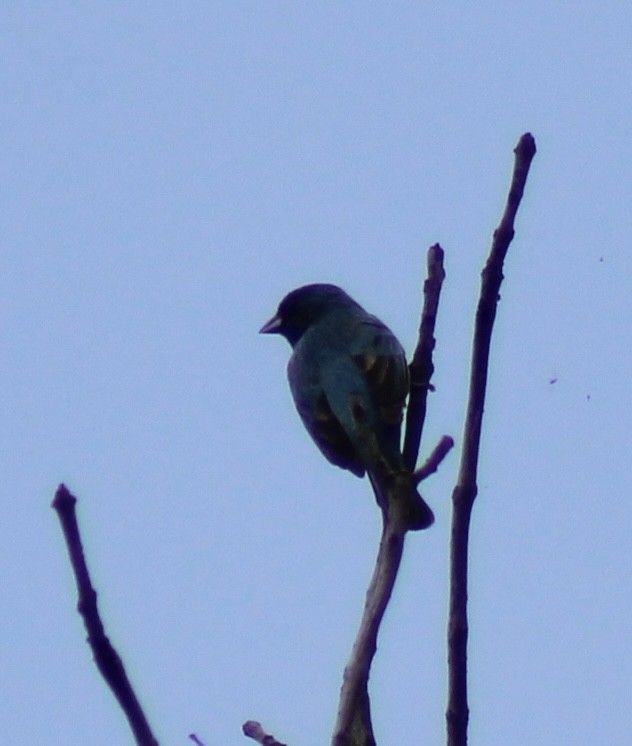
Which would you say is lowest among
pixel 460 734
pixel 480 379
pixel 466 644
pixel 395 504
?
pixel 460 734

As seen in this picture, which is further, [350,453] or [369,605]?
[350,453]

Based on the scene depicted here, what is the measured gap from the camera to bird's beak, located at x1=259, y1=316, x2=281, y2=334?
7785 millimetres

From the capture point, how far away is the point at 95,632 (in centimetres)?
206

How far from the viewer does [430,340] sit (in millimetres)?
4543

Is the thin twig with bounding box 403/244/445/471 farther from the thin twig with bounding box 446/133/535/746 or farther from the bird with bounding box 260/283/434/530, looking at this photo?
the thin twig with bounding box 446/133/535/746

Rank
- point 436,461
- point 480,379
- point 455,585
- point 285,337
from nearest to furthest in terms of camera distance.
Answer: point 455,585 → point 480,379 → point 436,461 → point 285,337

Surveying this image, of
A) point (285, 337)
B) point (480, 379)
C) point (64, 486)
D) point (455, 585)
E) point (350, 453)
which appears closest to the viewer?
→ point (64, 486)

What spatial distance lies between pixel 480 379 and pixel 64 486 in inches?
48.7

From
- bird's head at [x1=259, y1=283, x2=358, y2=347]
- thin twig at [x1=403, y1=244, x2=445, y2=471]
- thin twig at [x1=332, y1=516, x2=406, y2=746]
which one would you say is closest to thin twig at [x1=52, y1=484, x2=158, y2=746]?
thin twig at [x1=332, y1=516, x2=406, y2=746]

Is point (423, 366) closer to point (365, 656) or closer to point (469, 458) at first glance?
point (469, 458)

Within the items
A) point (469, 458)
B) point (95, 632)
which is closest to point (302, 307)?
point (469, 458)

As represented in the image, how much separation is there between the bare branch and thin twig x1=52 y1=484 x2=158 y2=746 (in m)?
0.73

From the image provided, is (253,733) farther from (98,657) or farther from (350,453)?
(350,453)

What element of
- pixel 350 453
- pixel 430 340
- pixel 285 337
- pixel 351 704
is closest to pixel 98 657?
pixel 351 704
